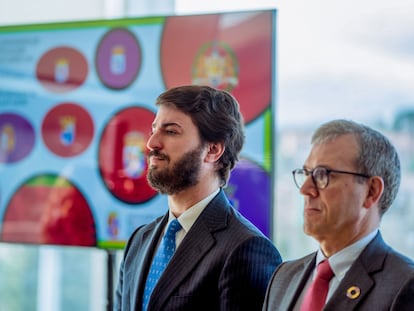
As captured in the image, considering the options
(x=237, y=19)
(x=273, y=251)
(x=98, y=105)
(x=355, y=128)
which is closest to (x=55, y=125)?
(x=98, y=105)

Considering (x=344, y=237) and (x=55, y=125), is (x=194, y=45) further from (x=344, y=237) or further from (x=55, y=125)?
(x=344, y=237)

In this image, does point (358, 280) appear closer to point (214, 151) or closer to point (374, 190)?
point (374, 190)

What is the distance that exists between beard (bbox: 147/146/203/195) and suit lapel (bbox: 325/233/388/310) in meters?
0.66

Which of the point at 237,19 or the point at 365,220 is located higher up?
the point at 237,19

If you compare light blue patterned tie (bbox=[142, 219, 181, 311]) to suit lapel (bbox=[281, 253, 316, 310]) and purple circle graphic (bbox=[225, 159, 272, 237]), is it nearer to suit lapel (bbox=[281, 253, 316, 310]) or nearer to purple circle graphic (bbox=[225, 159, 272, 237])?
suit lapel (bbox=[281, 253, 316, 310])

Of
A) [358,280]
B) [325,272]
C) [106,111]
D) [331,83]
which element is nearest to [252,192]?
[331,83]

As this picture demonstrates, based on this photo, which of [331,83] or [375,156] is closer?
[375,156]

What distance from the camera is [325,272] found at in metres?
1.86

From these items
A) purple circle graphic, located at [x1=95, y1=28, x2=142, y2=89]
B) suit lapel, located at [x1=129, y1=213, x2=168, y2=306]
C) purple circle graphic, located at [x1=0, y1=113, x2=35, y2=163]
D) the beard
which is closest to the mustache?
the beard

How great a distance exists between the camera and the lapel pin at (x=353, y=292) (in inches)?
67.7

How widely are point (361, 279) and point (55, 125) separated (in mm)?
2079

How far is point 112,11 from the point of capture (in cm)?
388

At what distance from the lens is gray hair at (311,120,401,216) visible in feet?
6.05

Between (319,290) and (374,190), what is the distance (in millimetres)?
331
